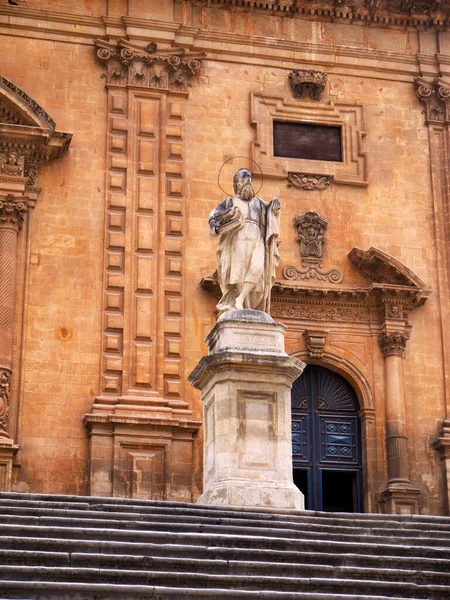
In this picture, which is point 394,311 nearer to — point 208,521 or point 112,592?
point 208,521

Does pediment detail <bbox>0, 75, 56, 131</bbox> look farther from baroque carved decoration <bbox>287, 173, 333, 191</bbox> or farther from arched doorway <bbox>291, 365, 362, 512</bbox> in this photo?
arched doorway <bbox>291, 365, 362, 512</bbox>

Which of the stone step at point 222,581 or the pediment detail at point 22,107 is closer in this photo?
Result: the stone step at point 222,581

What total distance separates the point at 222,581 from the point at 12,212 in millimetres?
11341

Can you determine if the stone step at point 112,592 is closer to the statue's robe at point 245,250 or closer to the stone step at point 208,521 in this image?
the stone step at point 208,521

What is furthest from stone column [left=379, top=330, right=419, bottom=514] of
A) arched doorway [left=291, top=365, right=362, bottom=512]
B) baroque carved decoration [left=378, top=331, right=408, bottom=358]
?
arched doorway [left=291, top=365, right=362, bottom=512]

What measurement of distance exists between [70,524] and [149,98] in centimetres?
1166

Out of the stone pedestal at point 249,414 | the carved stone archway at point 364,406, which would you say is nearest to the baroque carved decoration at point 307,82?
the carved stone archway at point 364,406

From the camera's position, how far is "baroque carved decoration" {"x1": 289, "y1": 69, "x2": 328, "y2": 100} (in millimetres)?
23562

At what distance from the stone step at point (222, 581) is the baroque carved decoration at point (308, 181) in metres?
11.8

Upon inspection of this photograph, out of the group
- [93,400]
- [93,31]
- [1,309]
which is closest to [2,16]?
[93,31]

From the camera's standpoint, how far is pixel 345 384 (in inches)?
886

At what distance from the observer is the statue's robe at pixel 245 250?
648 inches

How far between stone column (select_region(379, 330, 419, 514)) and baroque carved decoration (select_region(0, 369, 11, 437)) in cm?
604

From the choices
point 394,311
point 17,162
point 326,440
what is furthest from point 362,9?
point 326,440
